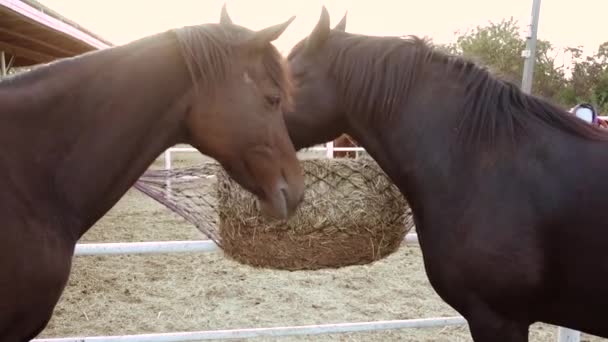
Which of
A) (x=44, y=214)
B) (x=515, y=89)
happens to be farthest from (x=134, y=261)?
(x=515, y=89)

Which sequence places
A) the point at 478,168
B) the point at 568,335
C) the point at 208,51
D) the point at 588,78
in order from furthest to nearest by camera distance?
the point at 588,78, the point at 568,335, the point at 478,168, the point at 208,51

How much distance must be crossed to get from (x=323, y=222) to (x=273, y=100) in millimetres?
800

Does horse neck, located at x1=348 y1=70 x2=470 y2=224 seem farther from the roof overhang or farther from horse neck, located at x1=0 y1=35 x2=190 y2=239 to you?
the roof overhang

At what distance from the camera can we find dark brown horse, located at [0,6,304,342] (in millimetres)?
1499

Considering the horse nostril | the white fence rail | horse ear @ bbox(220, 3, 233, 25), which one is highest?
horse ear @ bbox(220, 3, 233, 25)

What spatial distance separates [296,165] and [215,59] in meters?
0.46

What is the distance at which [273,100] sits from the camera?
163cm

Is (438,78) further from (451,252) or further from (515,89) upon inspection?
(451,252)

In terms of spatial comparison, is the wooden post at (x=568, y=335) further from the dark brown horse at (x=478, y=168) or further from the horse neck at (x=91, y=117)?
the horse neck at (x=91, y=117)

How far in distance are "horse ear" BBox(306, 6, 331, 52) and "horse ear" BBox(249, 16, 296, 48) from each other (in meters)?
0.49

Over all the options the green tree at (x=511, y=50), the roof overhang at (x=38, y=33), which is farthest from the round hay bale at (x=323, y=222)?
the green tree at (x=511, y=50)

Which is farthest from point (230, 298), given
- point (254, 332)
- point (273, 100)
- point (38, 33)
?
point (38, 33)

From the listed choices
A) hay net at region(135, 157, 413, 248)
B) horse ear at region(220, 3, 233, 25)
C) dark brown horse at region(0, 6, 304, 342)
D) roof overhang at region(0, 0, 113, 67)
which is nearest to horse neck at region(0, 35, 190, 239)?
dark brown horse at region(0, 6, 304, 342)

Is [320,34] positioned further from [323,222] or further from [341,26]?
[323,222]
